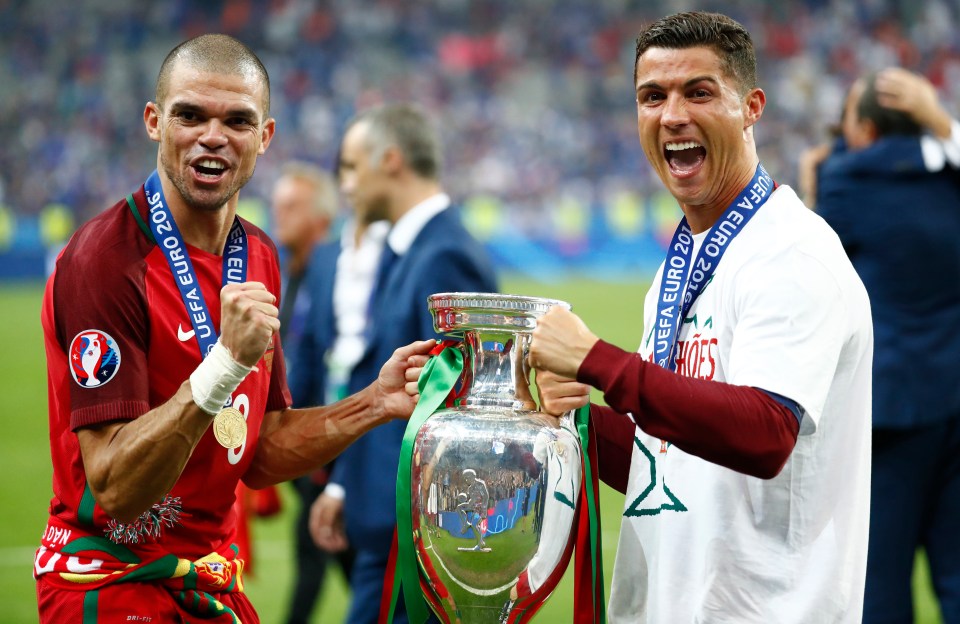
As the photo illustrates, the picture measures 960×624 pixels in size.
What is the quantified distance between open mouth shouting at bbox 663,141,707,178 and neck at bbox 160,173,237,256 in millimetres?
1046

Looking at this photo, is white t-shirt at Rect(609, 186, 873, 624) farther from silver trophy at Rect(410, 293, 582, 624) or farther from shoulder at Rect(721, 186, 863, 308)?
silver trophy at Rect(410, 293, 582, 624)

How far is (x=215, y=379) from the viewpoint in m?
2.45

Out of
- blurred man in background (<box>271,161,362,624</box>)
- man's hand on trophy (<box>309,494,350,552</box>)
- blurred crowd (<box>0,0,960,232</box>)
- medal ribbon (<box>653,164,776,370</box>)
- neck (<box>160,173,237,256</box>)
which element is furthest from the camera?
blurred crowd (<box>0,0,960,232</box>)

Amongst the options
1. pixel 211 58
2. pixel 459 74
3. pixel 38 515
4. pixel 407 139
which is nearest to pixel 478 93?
pixel 459 74

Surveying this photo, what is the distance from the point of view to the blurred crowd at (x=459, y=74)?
90.8ft

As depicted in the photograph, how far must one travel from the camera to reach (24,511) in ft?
28.0

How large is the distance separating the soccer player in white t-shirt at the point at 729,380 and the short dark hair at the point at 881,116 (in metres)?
1.76

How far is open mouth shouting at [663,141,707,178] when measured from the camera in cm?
264

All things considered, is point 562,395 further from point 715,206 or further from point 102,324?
point 102,324

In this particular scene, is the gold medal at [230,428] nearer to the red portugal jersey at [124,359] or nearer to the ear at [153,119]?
the red portugal jersey at [124,359]

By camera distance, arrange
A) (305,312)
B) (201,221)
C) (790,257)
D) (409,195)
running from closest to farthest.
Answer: (790,257)
(201,221)
(409,195)
(305,312)

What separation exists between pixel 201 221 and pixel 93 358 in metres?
0.47

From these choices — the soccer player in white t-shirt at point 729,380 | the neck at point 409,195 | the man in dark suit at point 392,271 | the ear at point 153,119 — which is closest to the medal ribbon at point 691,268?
the soccer player in white t-shirt at point 729,380

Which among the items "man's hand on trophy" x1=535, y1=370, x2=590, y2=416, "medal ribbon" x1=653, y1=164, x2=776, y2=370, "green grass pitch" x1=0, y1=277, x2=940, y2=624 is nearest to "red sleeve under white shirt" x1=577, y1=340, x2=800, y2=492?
"man's hand on trophy" x1=535, y1=370, x2=590, y2=416
